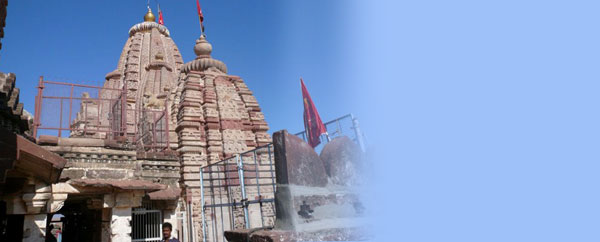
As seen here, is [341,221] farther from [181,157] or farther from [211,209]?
[181,157]

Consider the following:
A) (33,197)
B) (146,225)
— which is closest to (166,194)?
(146,225)

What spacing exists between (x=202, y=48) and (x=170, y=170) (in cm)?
830

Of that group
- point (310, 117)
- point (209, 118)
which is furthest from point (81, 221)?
point (310, 117)

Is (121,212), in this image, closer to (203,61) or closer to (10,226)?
(10,226)

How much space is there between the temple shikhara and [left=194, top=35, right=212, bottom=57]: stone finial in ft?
0.14

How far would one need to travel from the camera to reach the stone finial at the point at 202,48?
1630cm

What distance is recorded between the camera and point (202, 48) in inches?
642

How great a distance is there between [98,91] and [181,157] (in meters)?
4.34

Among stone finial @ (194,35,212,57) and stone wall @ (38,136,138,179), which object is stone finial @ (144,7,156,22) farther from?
stone wall @ (38,136,138,179)

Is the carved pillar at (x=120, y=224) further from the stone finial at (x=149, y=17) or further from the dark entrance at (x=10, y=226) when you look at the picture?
the stone finial at (x=149, y=17)

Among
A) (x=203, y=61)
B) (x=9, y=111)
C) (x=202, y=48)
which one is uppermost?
(x=202, y=48)

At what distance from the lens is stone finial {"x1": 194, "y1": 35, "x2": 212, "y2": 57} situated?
16.3 metres

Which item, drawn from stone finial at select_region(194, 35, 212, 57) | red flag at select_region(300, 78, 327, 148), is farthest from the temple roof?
red flag at select_region(300, 78, 327, 148)

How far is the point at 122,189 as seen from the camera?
6559 millimetres
